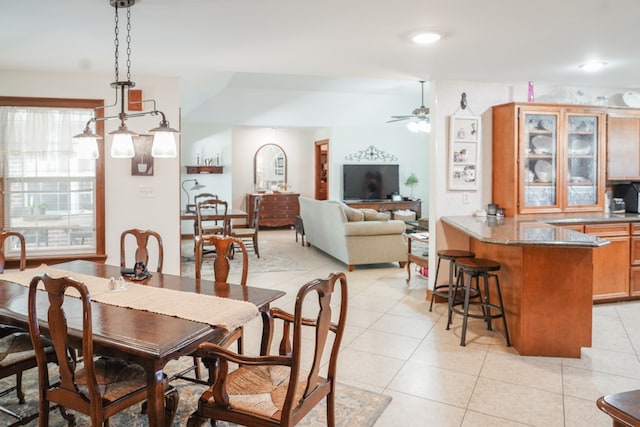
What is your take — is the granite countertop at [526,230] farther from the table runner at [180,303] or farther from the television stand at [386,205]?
the television stand at [386,205]

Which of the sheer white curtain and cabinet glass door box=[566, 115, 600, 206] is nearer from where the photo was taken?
the sheer white curtain

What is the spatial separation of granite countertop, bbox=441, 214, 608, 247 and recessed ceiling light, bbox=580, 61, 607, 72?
1.36 meters

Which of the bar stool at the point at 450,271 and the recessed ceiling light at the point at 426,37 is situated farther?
the bar stool at the point at 450,271

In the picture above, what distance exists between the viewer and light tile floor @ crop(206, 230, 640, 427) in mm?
2605

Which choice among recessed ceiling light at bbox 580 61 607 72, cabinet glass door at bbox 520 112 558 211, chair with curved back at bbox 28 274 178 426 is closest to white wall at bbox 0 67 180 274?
chair with curved back at bbox 28 274 178 426

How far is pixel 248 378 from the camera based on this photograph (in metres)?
2.10

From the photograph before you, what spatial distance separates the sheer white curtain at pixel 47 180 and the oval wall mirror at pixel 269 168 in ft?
21.5

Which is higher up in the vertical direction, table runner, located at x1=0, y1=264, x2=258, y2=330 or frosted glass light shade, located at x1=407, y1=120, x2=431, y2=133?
frosted glass light shade, located at x1=407, y1=120, x2=431, y2=133

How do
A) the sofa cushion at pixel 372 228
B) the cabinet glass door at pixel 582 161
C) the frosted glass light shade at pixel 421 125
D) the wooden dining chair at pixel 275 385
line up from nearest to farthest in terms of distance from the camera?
the wooden dining chair at pixel 275 385 < the cabinet glass door at pixel 582 161 < the sofa cushion at pixel 372 228 < the frosted glass light shade at pixel 421 125

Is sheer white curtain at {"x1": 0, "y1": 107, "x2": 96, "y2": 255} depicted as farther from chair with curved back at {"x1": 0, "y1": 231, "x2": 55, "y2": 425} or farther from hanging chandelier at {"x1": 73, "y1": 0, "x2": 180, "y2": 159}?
hanging chandelier at {"x1": 73, "y1": 0, "x2": 180, "y2": 159}

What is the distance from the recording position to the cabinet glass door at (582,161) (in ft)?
15.9

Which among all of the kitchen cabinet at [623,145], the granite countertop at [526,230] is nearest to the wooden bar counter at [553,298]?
the granite countertop at [526,230]

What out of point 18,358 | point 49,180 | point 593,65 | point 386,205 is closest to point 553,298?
point 593,65

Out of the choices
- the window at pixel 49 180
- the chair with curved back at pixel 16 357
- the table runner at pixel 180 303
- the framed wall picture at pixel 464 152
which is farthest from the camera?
the framed wall picture at pixel 464 152
